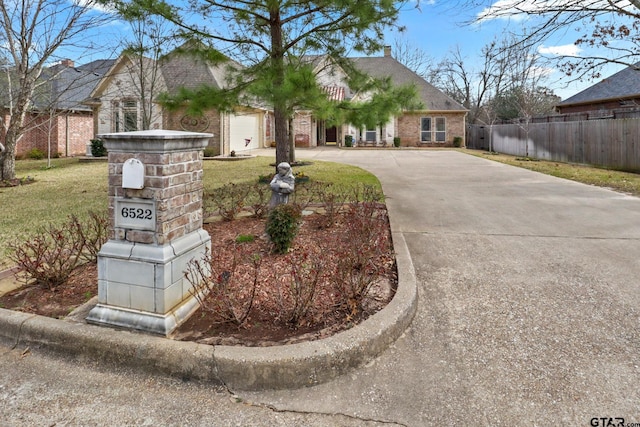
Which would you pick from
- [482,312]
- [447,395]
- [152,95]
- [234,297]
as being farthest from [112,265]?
[152,95]

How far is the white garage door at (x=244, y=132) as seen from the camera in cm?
2114

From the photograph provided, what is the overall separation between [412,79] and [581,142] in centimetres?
1409

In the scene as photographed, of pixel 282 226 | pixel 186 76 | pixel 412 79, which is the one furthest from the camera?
pixel 412 79

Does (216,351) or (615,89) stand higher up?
(615,89)

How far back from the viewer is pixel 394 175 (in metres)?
12.7

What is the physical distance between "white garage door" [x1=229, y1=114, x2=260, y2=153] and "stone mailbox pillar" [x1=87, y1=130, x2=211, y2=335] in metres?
17.3

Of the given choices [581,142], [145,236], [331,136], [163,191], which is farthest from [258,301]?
[331,136]

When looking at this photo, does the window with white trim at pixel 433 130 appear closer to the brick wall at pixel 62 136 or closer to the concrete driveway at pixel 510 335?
the brick wall at pixel 62 136

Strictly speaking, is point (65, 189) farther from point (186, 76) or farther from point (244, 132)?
point (244, 132)

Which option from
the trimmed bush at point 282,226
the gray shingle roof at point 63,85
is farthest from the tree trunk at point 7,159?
the trimmed bush at point 282,226

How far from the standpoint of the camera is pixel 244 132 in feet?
75.5

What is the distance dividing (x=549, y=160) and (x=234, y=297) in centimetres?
1929

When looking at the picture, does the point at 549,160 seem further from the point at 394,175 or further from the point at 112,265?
the point at 112,265

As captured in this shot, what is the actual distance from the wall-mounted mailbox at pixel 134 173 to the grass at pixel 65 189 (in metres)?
2.53
